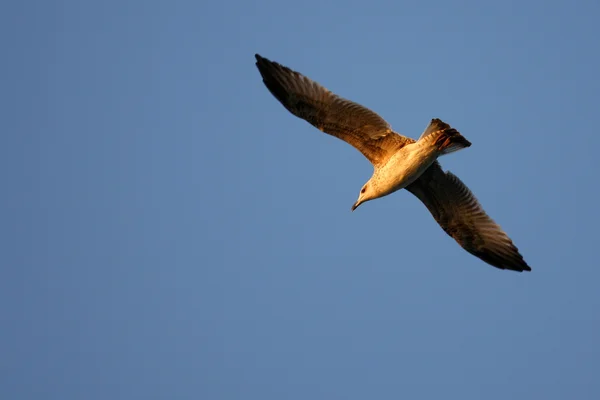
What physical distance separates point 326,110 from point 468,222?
3.35m

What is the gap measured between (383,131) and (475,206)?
92.6 inches

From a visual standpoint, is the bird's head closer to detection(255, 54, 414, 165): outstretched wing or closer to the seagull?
the seagull

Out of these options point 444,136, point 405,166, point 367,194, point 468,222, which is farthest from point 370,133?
point 468,222

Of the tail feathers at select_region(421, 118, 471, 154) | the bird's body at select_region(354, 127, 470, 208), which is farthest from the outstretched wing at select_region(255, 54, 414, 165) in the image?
the tail feathers at select_region(421, 118, 471, 154)

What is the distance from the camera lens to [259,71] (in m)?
13.4

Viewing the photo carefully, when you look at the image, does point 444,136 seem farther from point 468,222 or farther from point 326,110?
point 468,222

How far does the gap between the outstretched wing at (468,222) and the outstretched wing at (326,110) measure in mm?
1292

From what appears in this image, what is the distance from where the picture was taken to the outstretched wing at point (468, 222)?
14.2 m

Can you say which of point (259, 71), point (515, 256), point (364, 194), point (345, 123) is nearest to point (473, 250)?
point (515, 256)

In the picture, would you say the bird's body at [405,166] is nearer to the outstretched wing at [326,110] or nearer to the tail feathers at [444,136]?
the tail feathers at [444,136]

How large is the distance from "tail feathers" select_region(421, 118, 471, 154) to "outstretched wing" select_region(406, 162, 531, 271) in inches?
53.8

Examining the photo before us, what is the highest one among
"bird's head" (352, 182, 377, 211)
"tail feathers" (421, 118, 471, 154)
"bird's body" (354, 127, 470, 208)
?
"tail feathers" (421, 118, 471, 154)

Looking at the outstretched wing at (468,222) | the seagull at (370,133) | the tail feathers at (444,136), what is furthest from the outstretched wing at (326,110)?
the outstretched wing at (468,222)

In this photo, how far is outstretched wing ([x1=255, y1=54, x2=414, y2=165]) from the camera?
43.1 ft
